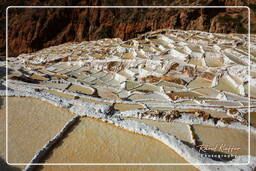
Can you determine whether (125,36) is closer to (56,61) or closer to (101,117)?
(56,61)

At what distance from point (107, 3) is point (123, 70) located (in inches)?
1146

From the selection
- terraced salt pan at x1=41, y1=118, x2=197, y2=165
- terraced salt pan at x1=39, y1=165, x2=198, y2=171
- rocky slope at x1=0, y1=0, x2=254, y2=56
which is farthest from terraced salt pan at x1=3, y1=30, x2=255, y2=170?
rocky slope at x1=0, y1=0, x2=254, y2=56

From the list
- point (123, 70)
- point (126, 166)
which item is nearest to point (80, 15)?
point (123, 70)

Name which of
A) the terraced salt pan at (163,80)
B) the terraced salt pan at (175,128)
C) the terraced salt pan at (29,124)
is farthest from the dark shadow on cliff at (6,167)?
the terraced salt pan at (175,128)

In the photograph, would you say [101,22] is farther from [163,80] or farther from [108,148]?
[108,148]

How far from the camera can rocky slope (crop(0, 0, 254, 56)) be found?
3566cm

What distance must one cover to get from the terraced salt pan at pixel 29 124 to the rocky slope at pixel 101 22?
110ft

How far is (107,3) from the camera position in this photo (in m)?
43.1

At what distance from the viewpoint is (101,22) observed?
42.6m

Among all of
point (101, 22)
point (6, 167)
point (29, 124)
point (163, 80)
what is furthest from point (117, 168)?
point (101, 22)

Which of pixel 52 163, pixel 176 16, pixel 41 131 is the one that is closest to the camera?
pixel 52 163

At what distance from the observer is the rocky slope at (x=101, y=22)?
35.7 meters

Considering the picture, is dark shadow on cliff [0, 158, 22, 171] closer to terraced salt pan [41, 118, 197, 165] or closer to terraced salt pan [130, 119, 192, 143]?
terraced salt pan [41, 118, 197, 165]

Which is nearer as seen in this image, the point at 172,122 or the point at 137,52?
the point at 172,122
